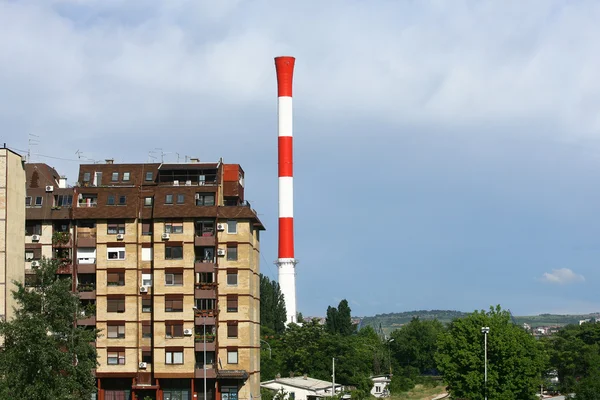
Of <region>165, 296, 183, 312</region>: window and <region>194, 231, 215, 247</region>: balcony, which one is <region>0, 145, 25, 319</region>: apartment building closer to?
<region>165, 296, 183, 312</region>: window

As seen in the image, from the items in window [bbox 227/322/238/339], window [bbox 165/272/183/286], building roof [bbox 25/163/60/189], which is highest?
building roof [bbox 25/163/60/189]

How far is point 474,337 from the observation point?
114312 millimetres

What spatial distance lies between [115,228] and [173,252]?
6.34 metres

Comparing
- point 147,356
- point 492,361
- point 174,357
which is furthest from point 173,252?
point 492,361

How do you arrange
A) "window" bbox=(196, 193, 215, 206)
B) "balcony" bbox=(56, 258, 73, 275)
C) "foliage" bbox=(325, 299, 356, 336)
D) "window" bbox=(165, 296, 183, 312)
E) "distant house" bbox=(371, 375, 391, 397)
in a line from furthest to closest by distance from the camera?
"foliage" bbox=(325, 299, 356, 336) → "distant house" bbox=(371, 375, 391, 397) → "window" bbox=(196, 193, 215, 206) → "balcony" bbox=(56, 258, 73, 275) → "window" bbox=(165, 296, 183, 312)

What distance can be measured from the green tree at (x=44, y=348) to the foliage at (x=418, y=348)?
4908 inches

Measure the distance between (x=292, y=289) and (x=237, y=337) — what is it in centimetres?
5054

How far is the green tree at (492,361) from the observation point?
363 ft

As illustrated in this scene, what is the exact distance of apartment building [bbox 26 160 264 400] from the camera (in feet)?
327

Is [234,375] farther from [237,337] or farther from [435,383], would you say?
[435,383]

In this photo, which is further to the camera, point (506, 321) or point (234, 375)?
point (506, 321)

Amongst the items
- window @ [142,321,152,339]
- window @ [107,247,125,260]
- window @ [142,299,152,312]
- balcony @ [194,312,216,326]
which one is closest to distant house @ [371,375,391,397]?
balcony @ [194,312,216,326]

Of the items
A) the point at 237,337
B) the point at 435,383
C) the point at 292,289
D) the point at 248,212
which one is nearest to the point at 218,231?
the point at 248,212

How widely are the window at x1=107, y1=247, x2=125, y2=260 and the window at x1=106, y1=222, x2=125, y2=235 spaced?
157cm
